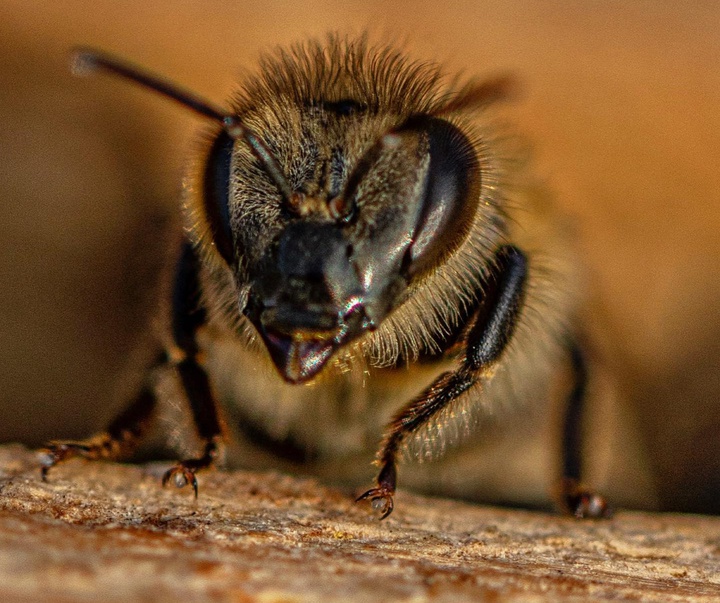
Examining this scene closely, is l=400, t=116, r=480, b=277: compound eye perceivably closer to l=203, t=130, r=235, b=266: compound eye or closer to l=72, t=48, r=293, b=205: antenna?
l=72, t=48, r=293, b=205: antenna

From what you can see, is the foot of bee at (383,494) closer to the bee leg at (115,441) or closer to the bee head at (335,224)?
the bee head at (335,224)

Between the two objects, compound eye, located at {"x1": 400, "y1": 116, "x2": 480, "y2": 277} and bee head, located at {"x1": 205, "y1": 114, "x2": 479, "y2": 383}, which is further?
compound eye, located at {"x1": 400, "y1": 116, "x2": 480, "y2": 277}

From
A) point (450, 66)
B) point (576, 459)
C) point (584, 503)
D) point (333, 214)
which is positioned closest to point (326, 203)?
point (333, 214)

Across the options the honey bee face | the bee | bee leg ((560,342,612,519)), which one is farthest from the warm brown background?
the honey bee face

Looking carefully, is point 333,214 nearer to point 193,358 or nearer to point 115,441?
point 193,358

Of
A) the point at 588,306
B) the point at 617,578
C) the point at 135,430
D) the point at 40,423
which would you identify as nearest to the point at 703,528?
the point at 617,578

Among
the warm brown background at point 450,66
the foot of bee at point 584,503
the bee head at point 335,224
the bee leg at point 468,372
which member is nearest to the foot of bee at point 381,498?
the bee leg at point 468,372
